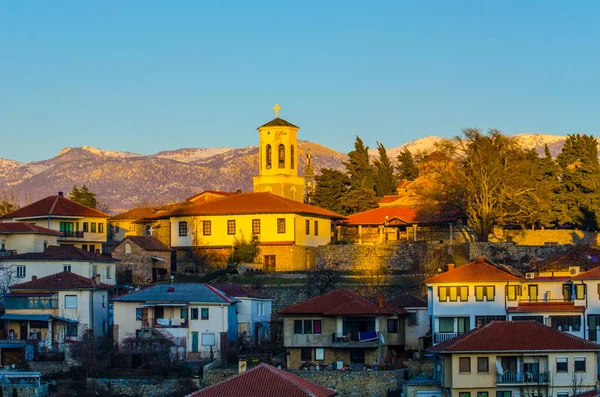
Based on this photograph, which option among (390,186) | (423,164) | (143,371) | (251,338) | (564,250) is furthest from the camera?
(390,186)

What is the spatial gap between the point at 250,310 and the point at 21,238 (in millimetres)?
18269

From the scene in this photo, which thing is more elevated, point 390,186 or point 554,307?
point 390,186

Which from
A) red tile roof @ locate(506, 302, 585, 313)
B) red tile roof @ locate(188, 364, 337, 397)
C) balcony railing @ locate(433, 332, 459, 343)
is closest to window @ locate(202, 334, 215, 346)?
balcony railing @ locate(433, 332, 459, 343)

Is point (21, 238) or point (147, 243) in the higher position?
point (21, 238)

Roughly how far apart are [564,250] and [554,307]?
12.7 m

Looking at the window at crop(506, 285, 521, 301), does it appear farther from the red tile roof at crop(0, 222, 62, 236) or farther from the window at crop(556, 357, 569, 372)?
the red tile roof at crop(0, 222, 62, 236)

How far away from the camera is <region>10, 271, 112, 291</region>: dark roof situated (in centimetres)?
5994

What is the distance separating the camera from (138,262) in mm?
71125

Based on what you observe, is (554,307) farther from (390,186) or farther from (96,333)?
(390,186)

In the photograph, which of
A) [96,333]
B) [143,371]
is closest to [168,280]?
[96,333]

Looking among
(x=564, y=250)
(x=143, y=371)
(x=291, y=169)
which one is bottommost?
(x=143, y=371)

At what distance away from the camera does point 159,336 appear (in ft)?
187

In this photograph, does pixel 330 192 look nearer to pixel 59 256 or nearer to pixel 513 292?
pixel 59 256

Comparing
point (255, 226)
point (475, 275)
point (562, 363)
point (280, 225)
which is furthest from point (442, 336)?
point (255, 226)
